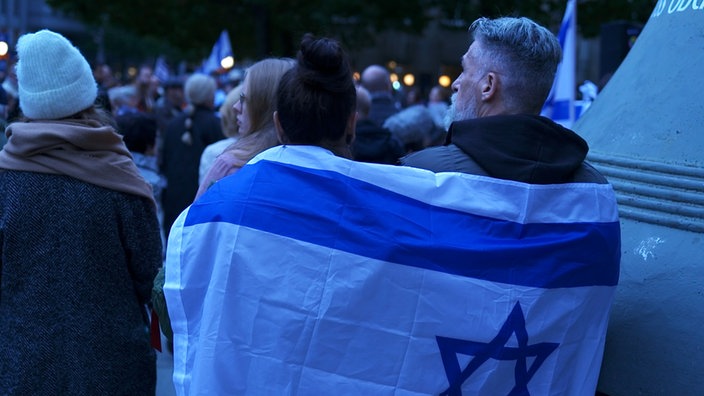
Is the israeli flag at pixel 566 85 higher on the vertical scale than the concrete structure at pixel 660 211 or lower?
lower

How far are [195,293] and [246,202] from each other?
0.24 metres

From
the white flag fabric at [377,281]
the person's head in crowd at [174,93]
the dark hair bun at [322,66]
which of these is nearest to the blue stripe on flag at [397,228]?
the white flag fabric at [377,281]

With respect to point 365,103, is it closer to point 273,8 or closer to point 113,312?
point 113,312

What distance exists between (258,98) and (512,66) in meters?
1.19

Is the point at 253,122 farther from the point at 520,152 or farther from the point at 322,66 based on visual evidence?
the point at 520,152

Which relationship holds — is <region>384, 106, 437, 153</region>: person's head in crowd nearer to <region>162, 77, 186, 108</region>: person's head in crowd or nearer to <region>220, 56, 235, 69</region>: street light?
<region>162, 77, 186, 108</region>: person's head in crowd

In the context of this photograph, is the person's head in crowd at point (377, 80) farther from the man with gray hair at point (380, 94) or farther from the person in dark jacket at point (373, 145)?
the person in dark jacket at point (373, 145)

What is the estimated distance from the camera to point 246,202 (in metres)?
2.18

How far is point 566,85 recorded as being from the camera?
26.2ft

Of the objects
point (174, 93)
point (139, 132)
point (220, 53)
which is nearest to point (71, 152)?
point (139, 132)

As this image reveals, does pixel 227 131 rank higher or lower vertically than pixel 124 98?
higher

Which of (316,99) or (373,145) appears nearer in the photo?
(316,99)

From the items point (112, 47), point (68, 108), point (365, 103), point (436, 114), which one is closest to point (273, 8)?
point (436, 114)

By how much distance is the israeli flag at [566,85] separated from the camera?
7.99 m
